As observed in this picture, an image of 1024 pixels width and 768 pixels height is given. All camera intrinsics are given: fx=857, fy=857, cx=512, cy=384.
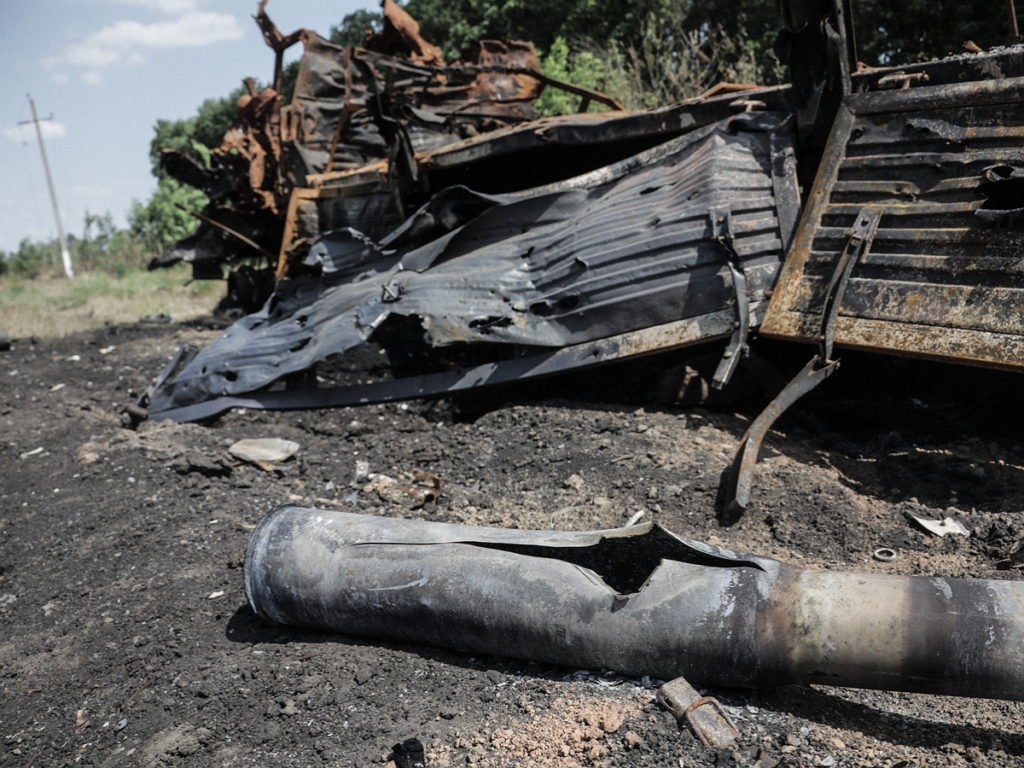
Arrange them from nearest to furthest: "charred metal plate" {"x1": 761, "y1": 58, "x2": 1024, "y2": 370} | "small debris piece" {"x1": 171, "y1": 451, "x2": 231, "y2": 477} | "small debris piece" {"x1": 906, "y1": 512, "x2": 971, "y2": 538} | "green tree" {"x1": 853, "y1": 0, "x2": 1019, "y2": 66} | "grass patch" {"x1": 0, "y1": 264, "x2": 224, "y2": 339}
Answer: "small debris piece" {"x1": 906, "y1": 512, "x2": 971, "y2": 538}
"charred metal plate" {"x1": 761, "y1": 58, "x2": 1024, "y2": 370}
"small debris piece" {"x1": 171, "y1": 451, "x2": 231, "y2": 477}
"green tree" {"x1": 853, "y1": 0, "x2": 1019, "y2": 66}
"grass patch" {"x1": 0, "y1": 264, "x2": 224, "y2": 339}

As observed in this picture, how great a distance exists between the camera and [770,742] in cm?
237

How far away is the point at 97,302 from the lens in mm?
13172

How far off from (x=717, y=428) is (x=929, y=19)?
9561mm

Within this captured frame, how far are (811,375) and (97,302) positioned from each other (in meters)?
12.0

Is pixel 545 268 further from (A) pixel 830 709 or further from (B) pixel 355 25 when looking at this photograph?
(B) pixel 355 25

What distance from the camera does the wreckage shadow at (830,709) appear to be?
238 centimetres

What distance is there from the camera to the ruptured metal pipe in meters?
2.33

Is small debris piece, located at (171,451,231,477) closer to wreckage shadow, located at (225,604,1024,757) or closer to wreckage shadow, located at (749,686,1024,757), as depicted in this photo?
wreckage shadow, located at (225,604,1024,757)

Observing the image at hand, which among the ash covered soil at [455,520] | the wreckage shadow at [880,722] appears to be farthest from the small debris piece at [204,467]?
the wreckage shadow at [880,722]

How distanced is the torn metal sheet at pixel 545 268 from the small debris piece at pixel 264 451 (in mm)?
637

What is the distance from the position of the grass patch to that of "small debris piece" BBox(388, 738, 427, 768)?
31.0 feet

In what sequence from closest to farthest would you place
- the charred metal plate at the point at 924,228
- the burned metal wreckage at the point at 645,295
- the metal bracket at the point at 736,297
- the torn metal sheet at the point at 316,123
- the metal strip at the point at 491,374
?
1. the burned metal wreckage at the point at 645,295
2. the charred metal plate at the point at 924,228
3. the metal bracket at the point at 736,297
4. the metal strip at the point at 491,374
5. the torn metal sheet at the point at 316,123

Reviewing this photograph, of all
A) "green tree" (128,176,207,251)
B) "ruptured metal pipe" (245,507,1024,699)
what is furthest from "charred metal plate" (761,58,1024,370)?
"green tree" (128,176,207,251)

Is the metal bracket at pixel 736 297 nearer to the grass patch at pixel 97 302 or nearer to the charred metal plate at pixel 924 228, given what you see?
the charred metal plate at pixel 924 228
